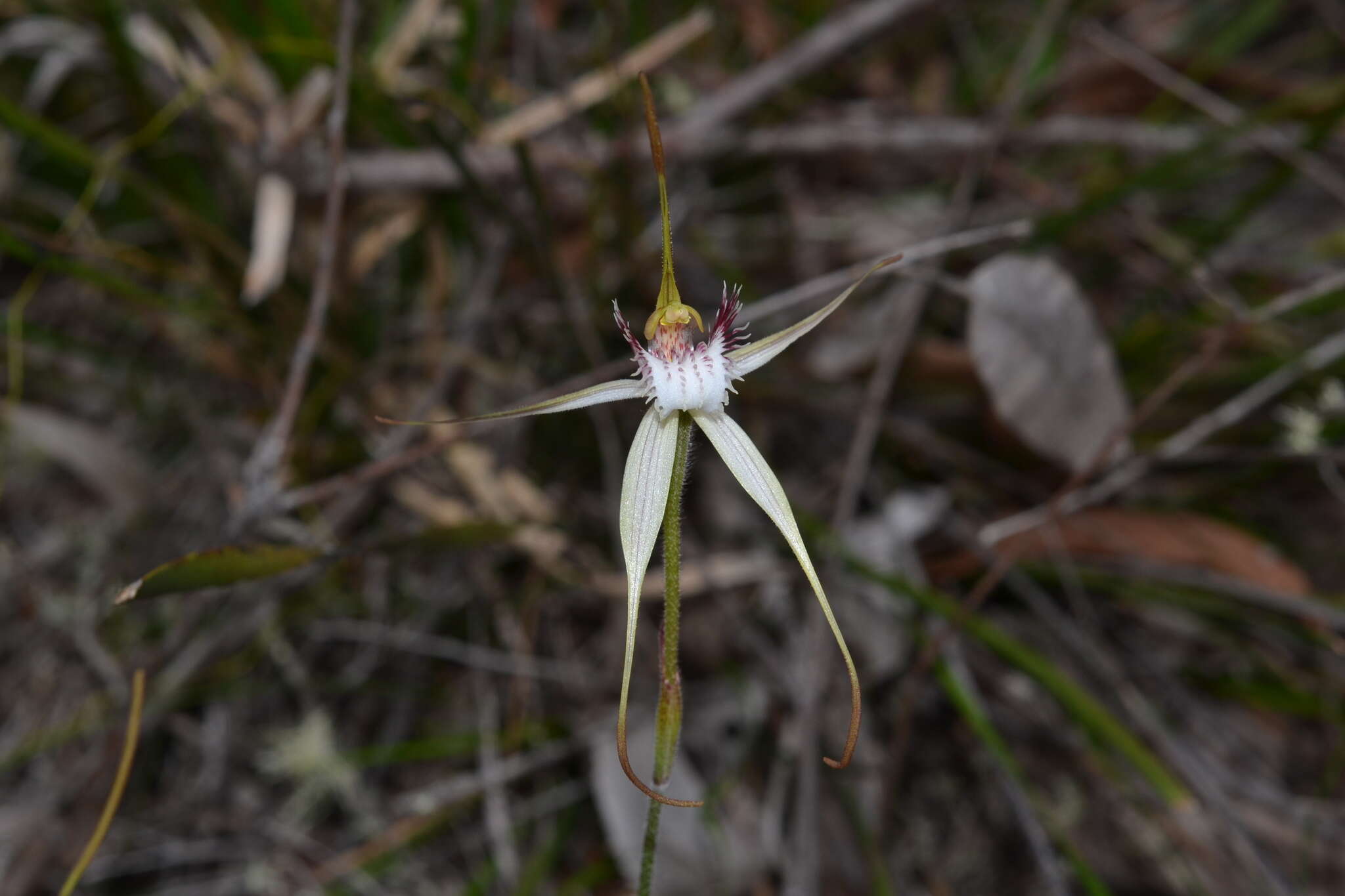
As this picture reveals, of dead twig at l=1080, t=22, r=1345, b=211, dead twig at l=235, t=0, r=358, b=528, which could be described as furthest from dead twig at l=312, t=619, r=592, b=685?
dead twig at l=1080, t=22, r=1345, b=211

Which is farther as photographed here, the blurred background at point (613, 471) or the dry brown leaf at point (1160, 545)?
the dry brown leaf at point (1160, 545)

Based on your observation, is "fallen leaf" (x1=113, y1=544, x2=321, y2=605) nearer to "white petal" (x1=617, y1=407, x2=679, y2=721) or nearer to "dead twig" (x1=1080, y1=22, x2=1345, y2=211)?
"white petal" (x1=617, y1=407, x2=679, y2=721)

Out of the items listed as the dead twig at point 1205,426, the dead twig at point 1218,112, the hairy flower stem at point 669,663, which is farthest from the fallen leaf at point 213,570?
the dead twig at point 1218,112

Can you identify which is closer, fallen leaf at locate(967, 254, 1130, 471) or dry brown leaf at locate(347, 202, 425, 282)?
fallen leaf at locate(967, 254, 1130, 471)

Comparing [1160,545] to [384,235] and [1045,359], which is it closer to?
[1045,359]

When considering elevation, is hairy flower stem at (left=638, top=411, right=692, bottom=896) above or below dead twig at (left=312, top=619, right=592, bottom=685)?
below

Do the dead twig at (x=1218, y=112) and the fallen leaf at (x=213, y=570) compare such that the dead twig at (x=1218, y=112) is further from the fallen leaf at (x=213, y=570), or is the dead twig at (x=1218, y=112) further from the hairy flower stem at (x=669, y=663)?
the fallen leaf at (x=213, y=570)
